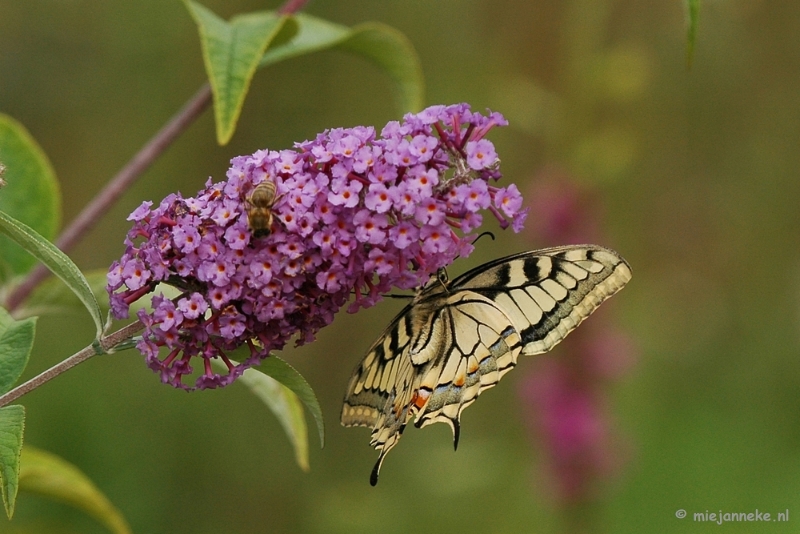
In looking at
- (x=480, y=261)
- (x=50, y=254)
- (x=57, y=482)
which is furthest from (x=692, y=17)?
(x=480, y=261)

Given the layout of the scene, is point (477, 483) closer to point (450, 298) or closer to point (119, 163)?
point (450, 298)

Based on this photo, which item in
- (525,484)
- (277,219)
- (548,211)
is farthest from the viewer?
(525,484)

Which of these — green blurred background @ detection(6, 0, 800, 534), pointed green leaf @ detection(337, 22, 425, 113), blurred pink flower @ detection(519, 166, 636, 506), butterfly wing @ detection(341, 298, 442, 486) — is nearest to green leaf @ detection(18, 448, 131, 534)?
butterfly wing @ detection(341, 298, 442, 486)

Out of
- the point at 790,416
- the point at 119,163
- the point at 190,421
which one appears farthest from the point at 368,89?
the point at 790,416

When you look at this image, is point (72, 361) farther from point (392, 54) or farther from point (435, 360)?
point (392, 54)

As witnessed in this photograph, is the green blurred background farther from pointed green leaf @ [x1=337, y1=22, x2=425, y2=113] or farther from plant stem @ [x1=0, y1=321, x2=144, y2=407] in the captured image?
plant stem @ [x1=0, y1=321, x2=144, y2=407]

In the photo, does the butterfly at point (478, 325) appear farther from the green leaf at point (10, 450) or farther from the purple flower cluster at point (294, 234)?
the green leaf at point (10, 450)
